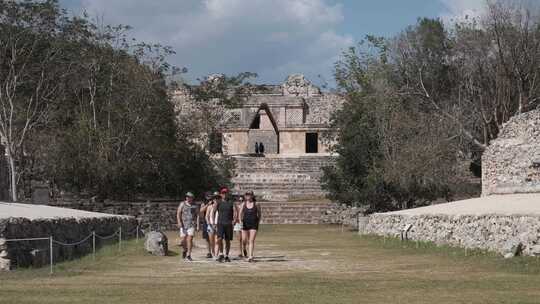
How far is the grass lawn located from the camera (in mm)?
10797

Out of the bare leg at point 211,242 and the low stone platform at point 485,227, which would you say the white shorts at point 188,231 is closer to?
the bare leg at point 211,242

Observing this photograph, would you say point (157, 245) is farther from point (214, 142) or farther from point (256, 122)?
point (256, 122)

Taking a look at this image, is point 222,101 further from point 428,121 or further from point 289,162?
point 428,121

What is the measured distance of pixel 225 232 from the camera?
1736 cm

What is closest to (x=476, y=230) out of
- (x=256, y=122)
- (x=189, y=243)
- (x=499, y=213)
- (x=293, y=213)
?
(x=499, y=213)

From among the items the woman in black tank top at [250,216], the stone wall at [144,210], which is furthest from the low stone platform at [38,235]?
the stone wall at [144,210]

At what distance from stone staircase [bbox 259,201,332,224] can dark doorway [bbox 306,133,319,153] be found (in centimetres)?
2141

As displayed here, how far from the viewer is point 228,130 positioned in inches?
2315

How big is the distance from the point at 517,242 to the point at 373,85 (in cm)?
2532

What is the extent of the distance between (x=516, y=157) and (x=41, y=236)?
14306 millimetres

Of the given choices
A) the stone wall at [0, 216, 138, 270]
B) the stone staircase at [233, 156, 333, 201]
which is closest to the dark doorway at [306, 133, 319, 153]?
the stone staircase at [233, 156, 333, 201]

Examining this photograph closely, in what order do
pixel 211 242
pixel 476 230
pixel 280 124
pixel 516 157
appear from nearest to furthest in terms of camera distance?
pixel 476 230 < pixel 211 242 < pixel 516 157 < pixel 280 124

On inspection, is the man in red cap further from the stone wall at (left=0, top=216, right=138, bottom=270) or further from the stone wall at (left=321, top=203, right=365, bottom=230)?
the stone wall at (left=321, top=203, right=365, bottom=230)

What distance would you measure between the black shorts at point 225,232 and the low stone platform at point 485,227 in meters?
4.76
